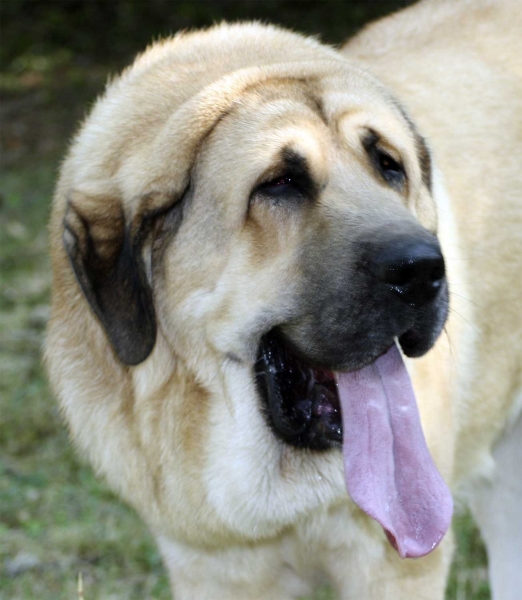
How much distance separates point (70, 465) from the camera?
4.79m

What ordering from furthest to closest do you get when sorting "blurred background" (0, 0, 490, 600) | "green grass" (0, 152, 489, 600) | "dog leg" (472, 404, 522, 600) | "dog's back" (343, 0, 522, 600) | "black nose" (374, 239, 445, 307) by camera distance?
"blurred background" (0, 0, 490, 600) → "green grass" (0, 152, 489, 600) → "dog leg" (472, 404, 522, 600) → "dog's back" (343, 0, 522, 600) → "black nose" (374, 239, 445, 307)

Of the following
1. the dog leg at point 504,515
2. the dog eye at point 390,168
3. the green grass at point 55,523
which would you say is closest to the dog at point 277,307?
the dog eye at point 390,168

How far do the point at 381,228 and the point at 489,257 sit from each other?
998 millimetres

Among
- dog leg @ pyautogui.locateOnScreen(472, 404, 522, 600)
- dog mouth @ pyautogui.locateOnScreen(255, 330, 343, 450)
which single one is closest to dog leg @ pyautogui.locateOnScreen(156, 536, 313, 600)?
dog mouth @ pyautogui.locateOnScreen(255, 330, 343, 450)

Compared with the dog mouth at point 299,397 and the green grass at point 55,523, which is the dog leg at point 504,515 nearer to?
the green grass at point 55,523

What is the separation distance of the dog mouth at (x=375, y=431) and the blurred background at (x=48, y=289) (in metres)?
1.31

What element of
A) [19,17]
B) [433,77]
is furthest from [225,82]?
[19,17]

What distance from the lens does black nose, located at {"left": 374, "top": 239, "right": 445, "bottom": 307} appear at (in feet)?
7.84

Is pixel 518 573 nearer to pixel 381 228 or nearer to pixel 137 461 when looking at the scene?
pixel 137 461

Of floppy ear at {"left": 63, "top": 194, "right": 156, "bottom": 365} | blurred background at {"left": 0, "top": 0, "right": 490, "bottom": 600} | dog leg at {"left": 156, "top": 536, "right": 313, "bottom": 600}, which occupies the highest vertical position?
floppy ear at {"left": 63, "top": 194, "right": 156, "bottom": 365}

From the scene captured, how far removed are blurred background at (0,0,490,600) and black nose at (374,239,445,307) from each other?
1640mm

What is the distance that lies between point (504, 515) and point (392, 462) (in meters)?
1.31

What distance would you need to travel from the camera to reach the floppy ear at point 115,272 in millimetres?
2725

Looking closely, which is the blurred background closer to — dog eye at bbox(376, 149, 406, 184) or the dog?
the dog
